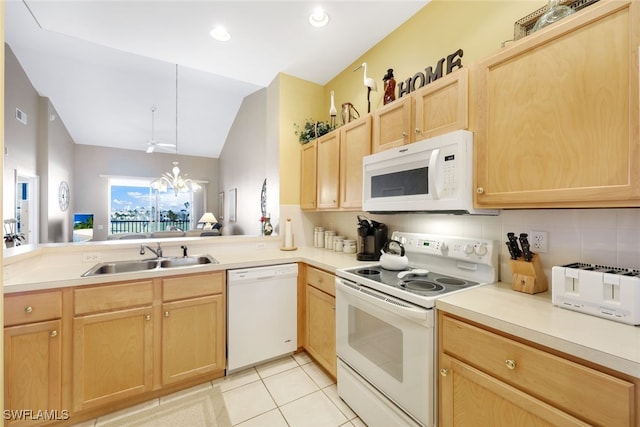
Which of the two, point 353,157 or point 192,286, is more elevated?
point 353,157

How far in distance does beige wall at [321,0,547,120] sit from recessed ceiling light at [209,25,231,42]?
1.25 m

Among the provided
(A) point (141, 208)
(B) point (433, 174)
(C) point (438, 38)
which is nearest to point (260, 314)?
(B) point (433, 174)

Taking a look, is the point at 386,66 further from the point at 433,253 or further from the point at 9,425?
the point at 9,425

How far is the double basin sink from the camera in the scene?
199cm

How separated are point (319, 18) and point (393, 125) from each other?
110cm

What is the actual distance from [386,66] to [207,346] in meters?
2.80

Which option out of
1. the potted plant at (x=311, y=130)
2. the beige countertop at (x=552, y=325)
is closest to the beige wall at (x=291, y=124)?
the potted plant at (x=311, y=130)

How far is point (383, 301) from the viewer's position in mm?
1390

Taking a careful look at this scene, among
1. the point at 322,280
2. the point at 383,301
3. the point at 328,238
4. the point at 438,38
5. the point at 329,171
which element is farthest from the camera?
the point at 328,238

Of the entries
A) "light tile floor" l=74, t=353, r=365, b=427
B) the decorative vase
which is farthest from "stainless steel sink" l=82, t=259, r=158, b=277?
the decorative vase

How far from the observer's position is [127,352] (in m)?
1.67

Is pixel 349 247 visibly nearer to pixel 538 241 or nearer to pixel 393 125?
pixel 393 125

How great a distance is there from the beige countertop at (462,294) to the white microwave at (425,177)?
0.49 metres

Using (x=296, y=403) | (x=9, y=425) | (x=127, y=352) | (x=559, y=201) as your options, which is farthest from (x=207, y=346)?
(x=559, y=201)
